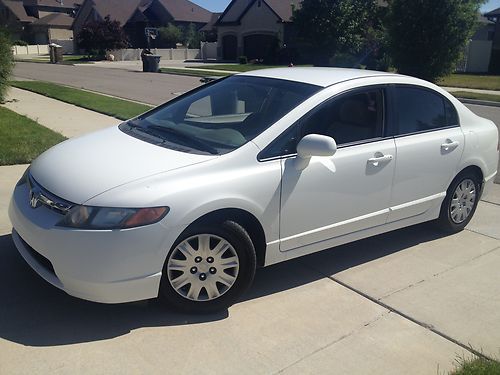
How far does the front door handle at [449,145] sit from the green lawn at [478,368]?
2.16 metres

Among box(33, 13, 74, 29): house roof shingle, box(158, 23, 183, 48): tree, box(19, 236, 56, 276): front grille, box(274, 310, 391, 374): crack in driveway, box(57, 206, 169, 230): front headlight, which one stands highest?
box(33, 13, 74, 29): house roof shingle

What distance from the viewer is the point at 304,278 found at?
411 centimetres

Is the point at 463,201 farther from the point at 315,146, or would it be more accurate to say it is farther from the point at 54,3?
the point at 54,3

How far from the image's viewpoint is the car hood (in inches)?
128

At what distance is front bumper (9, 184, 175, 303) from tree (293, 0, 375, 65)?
34.7 meters

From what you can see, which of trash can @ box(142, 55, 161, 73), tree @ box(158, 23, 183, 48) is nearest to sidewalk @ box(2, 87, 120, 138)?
trash can @ box(142, 55, 161, 73)

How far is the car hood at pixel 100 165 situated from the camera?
3.24 m

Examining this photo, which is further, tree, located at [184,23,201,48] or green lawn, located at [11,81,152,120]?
tree, located at [184,23,201,48]

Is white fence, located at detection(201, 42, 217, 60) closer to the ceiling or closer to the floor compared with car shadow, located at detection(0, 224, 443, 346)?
closer to the ceiling

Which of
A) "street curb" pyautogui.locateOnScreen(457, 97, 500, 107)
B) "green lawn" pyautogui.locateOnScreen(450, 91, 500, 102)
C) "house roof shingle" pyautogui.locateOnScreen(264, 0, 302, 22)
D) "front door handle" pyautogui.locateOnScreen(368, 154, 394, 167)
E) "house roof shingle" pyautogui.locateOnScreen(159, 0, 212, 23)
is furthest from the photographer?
"house roof shingle" pyautogui.locateOnScreen(159, 0, 212, 23)

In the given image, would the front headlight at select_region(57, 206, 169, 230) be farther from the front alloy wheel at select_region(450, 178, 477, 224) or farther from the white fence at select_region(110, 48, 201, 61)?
the white fence at select_region(110, 48, 201, 61)

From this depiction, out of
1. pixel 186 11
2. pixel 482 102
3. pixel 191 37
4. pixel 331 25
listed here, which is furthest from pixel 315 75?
pixel 186 11

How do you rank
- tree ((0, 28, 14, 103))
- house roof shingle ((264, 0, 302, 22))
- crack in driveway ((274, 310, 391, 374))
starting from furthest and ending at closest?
house roof shingle ((264, 0, 302, 22)), tree ((0, 28, 14, 103)), crack in driveway ((274, 310, 391, 374))

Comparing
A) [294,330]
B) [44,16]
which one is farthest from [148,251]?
[44,16]
